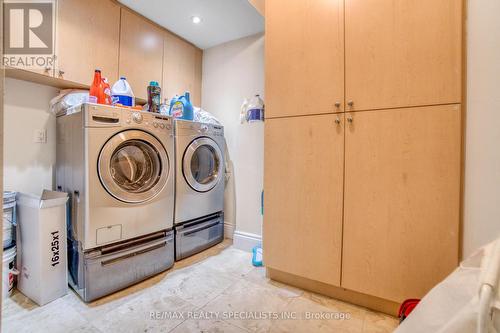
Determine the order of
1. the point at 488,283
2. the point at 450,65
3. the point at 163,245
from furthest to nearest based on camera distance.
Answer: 1. the point at 163,245
2. the point at 450,65
3. the point at 488,283

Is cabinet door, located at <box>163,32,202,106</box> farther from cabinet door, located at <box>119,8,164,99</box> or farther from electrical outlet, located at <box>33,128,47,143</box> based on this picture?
electrical outlet, located at <box>33,128,47,143</box>

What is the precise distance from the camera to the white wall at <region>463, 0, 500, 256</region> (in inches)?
42.6

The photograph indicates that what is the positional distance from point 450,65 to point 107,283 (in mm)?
2274

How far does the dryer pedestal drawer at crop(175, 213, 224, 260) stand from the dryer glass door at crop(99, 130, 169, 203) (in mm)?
465

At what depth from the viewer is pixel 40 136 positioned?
70.3 inches

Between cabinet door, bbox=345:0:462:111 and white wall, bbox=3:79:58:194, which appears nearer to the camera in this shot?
cabinet door, bbox=345:0:462:111

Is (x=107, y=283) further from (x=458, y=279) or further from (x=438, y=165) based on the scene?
(x=438, y=165)

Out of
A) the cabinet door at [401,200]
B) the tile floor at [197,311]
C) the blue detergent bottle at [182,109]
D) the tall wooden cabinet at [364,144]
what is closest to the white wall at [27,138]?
the tile floor at [197,311]

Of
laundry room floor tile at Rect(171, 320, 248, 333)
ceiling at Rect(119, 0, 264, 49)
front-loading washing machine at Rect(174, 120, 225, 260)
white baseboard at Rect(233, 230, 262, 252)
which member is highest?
ceiling at Rect(119, 0, 264, 49)

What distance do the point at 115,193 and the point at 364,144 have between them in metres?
1.56

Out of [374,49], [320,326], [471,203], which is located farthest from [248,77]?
[320,326]

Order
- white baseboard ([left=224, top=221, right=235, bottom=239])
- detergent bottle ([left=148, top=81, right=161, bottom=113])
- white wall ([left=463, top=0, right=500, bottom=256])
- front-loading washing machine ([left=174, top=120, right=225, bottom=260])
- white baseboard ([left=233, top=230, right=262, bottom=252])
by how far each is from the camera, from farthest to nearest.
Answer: white baseboard ([left=224, top=221, right=235, bottom=239])
white baseboard ([left=233, top=230, right=262, bottom=252])
front-loading washing machine ([left=174, top=120, right=225, bottom=260])
detergent bottle ([left=148, top=81, right=161, bottom=113])
white wall ([left=463, top=0, right=500, bottom=256])

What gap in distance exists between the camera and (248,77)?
95.3 inches

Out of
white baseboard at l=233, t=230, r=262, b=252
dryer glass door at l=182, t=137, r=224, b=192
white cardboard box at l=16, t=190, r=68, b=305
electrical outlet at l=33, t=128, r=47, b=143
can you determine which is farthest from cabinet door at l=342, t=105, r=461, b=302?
electrical outlet at l=33, t=128, r=47, b=143
